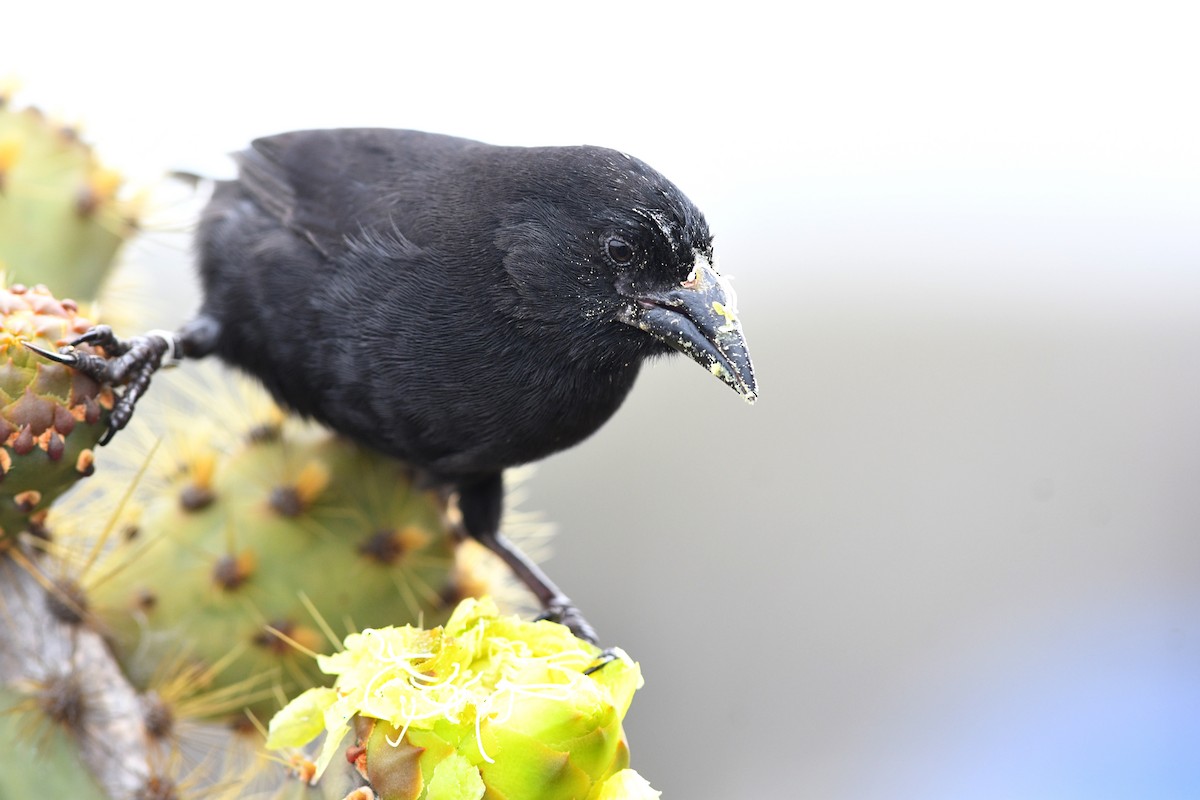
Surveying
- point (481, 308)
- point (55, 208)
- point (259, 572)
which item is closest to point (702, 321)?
point (481, 308)

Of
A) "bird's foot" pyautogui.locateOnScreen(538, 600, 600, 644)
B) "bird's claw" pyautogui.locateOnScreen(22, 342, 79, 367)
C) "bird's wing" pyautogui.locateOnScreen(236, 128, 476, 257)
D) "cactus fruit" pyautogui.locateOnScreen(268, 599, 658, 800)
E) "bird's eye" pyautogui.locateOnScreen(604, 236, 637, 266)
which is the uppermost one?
"bird's eye" pyautogui.locateOnScreen(604, 236, 637, 266)

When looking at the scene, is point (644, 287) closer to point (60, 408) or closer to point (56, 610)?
point (60, 408)

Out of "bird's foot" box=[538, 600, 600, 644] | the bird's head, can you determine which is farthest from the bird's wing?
"bird's foot" box=[538, 600, 600, 644]

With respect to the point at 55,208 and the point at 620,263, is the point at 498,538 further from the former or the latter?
the point at 55,208

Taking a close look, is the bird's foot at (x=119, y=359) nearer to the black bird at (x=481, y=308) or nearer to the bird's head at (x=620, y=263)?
the black bird at (x=481, y=308)

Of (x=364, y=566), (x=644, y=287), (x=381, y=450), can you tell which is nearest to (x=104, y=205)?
(x=381, y=450)

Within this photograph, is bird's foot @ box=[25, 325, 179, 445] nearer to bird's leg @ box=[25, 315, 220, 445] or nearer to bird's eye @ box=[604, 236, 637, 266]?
bird's leg @ box=[25, 315, 220, 445]
